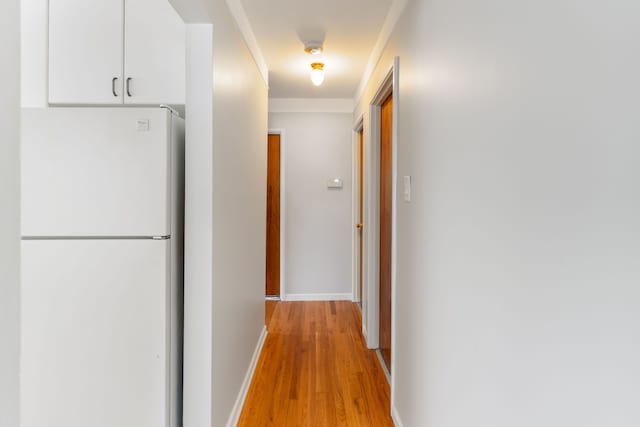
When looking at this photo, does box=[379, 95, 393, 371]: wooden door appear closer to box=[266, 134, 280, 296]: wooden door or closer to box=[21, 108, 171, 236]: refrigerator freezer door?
box=[21, 108, 171, 236]: refrigerator freezer door

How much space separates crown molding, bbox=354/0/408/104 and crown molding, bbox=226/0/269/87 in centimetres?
89

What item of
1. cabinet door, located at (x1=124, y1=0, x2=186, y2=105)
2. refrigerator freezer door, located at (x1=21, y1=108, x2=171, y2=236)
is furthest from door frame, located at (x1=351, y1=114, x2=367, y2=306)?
refrigerator freezer door, located at (x1=21, y1=108, x2=171, y2=236)

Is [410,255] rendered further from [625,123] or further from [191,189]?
[625,123]

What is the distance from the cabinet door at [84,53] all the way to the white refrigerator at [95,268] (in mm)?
373

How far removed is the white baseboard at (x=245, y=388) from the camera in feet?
6.69

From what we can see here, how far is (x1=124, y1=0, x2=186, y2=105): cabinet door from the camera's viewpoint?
1850 mm

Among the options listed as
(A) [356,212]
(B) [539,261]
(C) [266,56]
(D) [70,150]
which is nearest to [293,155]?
(A) [356,212]

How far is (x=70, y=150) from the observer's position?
61.7 inches

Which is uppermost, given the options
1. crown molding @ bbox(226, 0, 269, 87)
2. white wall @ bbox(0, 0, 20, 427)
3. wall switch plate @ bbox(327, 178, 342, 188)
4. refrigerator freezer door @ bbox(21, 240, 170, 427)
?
crown molding @ bbox(226, 0, 269, 87)

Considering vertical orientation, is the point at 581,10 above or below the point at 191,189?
above

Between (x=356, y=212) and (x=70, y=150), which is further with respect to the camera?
(x=356, y=212)

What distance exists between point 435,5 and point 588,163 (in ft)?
3.57

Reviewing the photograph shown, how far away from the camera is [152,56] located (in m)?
1.85

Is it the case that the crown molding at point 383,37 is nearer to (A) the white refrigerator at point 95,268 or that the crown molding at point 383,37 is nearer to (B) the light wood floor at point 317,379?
(A) the white refrigerator at point 95,268
